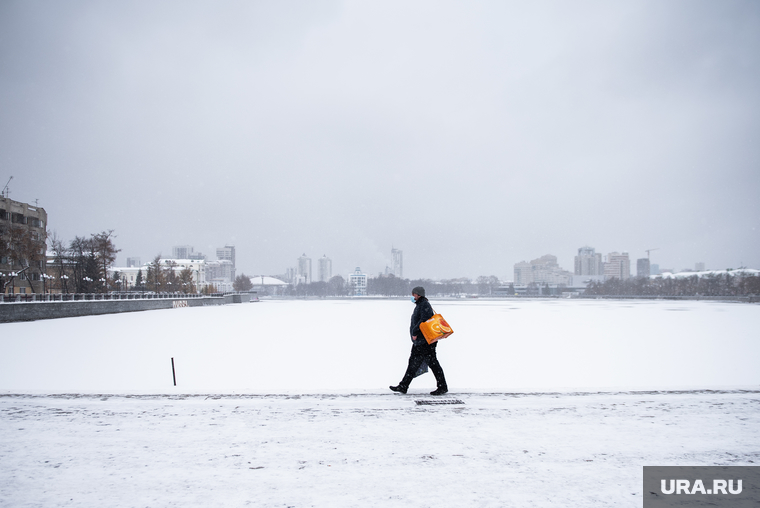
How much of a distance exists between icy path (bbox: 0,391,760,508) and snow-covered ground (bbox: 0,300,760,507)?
0.08ft

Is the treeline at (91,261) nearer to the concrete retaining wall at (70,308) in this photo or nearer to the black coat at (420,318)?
the concrete retaining wall at (70,308)

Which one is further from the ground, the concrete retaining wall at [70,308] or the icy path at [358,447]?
the icy path at [358,447]

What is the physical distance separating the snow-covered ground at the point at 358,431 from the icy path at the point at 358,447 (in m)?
0.03

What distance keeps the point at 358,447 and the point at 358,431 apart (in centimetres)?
63

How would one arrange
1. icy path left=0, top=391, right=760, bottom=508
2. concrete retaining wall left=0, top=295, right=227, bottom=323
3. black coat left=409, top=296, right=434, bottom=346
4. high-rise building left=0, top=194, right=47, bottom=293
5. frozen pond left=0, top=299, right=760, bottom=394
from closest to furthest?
icy path left=0, top=391, right=760, bottom=508
black coat left=409, top=296, right=434, bottom=346
frozen pond left=0, top=299, right=760, bottom=394
concrete retaining wall left=0, top=295, right=227, bottom=323
high-rise building left=0, top=194, right=47, bottom=293

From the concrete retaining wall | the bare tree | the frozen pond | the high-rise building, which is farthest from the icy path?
the bare tree

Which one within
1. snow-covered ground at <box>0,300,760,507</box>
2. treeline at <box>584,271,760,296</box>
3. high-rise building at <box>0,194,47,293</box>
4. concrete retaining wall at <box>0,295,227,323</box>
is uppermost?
high-rise building at <box>0,194,47,293</box>

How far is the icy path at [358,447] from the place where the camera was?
4.44 meters

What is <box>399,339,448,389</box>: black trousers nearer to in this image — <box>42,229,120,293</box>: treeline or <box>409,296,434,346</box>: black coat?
<box>409,296,434,346</box>: black coat

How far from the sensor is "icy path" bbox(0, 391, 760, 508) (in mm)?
4441

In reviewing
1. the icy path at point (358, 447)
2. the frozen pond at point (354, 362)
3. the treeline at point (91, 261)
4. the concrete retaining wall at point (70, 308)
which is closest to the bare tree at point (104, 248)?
the treeline at point (91, 261)

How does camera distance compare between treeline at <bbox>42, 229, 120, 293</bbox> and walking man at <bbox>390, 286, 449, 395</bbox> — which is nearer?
walking man at <bbox>390, 286, 449, 395</bbox>

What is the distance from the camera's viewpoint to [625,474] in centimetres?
485

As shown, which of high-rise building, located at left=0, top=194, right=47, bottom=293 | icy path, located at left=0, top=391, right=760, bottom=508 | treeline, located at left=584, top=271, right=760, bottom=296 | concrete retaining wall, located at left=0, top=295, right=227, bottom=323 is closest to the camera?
icy path, located at left=0, top=391, right=760, bottom=508
